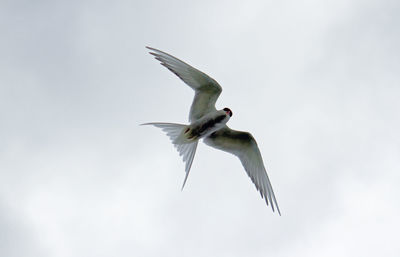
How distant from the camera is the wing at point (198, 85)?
1570 cm

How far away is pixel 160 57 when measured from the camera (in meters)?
15.4

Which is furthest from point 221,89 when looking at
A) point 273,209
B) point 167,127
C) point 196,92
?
point 273,209

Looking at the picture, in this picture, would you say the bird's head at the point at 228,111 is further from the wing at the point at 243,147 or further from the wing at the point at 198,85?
the wing at the point at 243,147

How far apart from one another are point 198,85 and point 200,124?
3.34 ft

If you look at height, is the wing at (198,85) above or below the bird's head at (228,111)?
above

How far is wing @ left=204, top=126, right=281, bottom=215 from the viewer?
1733cm

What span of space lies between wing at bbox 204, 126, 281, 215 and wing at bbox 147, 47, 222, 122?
98cm

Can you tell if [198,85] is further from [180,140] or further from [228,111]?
[180,140]

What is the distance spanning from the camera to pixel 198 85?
53.8ft

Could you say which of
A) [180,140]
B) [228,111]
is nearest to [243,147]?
[228,111]

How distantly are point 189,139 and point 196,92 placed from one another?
4.05 ft

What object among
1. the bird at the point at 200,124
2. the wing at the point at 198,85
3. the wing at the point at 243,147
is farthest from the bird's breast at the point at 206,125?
the wing at the point at 243,147

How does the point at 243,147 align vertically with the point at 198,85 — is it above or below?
below

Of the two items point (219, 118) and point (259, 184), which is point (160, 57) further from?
point (259, 184)
